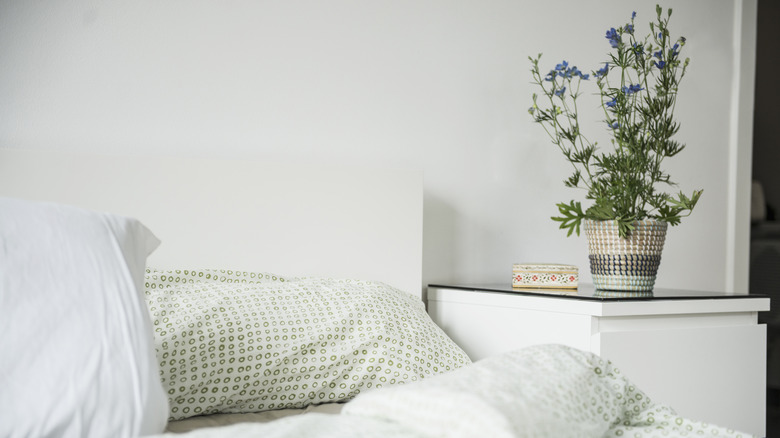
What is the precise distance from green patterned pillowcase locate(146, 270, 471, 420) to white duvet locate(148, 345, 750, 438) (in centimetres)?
47

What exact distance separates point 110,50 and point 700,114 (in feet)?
7.20

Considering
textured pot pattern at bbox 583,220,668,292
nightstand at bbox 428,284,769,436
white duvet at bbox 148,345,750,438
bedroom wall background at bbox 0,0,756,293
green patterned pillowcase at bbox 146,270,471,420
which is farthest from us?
textured pot pattern at bbox 583,220,668,292

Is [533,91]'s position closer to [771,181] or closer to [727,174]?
[727,174]

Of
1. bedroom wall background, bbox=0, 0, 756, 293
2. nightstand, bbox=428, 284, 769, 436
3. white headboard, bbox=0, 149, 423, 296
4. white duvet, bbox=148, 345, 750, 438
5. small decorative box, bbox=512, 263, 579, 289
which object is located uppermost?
bedroom wall background, bbox=0, 0, 756, 293

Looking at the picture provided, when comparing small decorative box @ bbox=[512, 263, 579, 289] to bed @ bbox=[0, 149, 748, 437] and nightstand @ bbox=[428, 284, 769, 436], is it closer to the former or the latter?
nightstand @ bbox=[428, 284, 769, 436]

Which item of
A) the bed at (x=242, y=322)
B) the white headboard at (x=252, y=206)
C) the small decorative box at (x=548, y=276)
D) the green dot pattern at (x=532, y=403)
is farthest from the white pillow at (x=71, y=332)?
the small decorative box at (x=548, y=276)

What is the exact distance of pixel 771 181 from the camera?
10.1 ft

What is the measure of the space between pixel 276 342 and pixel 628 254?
95cm

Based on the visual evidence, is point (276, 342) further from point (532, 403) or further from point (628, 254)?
point (628, 254)

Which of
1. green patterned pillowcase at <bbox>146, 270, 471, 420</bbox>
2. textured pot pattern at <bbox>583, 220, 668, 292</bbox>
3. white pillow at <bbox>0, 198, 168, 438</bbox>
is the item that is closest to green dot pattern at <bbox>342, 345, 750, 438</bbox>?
white pillow at <bbox>0, 198, 168, 438</bbox>

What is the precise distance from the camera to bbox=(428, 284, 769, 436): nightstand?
5.22 ft

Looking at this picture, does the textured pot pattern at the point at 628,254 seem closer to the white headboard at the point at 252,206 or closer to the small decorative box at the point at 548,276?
the small decorative box at the point at 548,276

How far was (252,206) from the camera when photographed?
1.77 metres

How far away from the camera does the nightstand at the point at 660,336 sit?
1590mm
